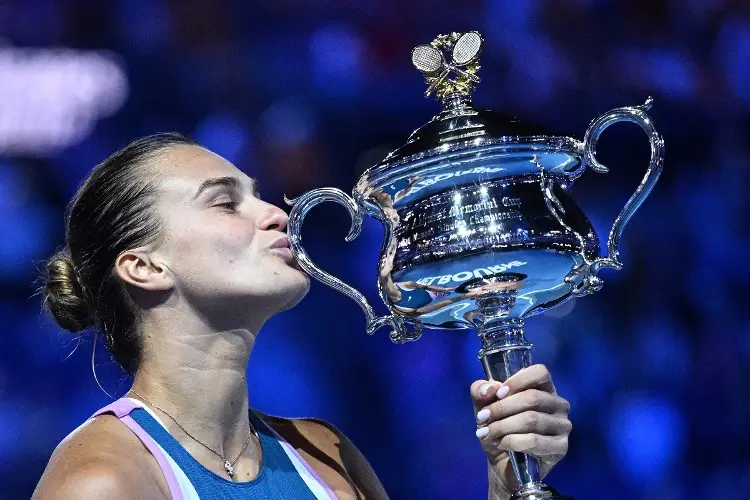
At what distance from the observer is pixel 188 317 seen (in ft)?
4.81

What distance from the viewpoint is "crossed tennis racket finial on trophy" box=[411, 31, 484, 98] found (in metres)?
1.34

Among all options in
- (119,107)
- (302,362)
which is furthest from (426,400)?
(119,107)

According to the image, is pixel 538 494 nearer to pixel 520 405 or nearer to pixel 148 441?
pixel 520 405

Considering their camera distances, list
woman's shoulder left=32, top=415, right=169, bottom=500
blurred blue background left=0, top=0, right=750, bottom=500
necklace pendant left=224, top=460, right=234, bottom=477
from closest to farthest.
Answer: woman's shoulder left=32, top=415, right=169, bottom=500 < necklace pendant left=224, top=460, right=234, bottom=477 < blurred blue background left=0, top=0, right=750, bottom=500

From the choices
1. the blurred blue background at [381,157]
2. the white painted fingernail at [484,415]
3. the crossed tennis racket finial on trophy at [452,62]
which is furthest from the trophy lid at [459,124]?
the blurred blue background at [381,157]

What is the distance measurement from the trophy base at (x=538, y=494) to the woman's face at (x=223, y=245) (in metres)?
0.42

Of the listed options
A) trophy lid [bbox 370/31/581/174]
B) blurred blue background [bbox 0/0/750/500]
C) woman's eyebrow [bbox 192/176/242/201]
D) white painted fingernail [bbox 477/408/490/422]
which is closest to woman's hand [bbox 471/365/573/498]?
white painted fingernail [bbox 477/408/490/422]

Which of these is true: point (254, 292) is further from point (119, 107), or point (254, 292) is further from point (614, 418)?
point (614, 418)

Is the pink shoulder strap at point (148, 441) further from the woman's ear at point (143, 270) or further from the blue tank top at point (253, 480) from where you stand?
the woman's ear at point (143, 270)

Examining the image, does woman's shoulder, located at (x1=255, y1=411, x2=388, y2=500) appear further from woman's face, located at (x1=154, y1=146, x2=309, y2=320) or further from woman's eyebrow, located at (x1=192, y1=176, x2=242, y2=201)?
woman's eyebrow, located at (x1=192, y1=176, x2=242, y2=201)

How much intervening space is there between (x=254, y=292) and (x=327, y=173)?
4.04ft

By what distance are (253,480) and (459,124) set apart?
22.5 inches

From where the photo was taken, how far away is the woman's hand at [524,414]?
1.24 meters

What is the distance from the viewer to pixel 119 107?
249 centimetres
